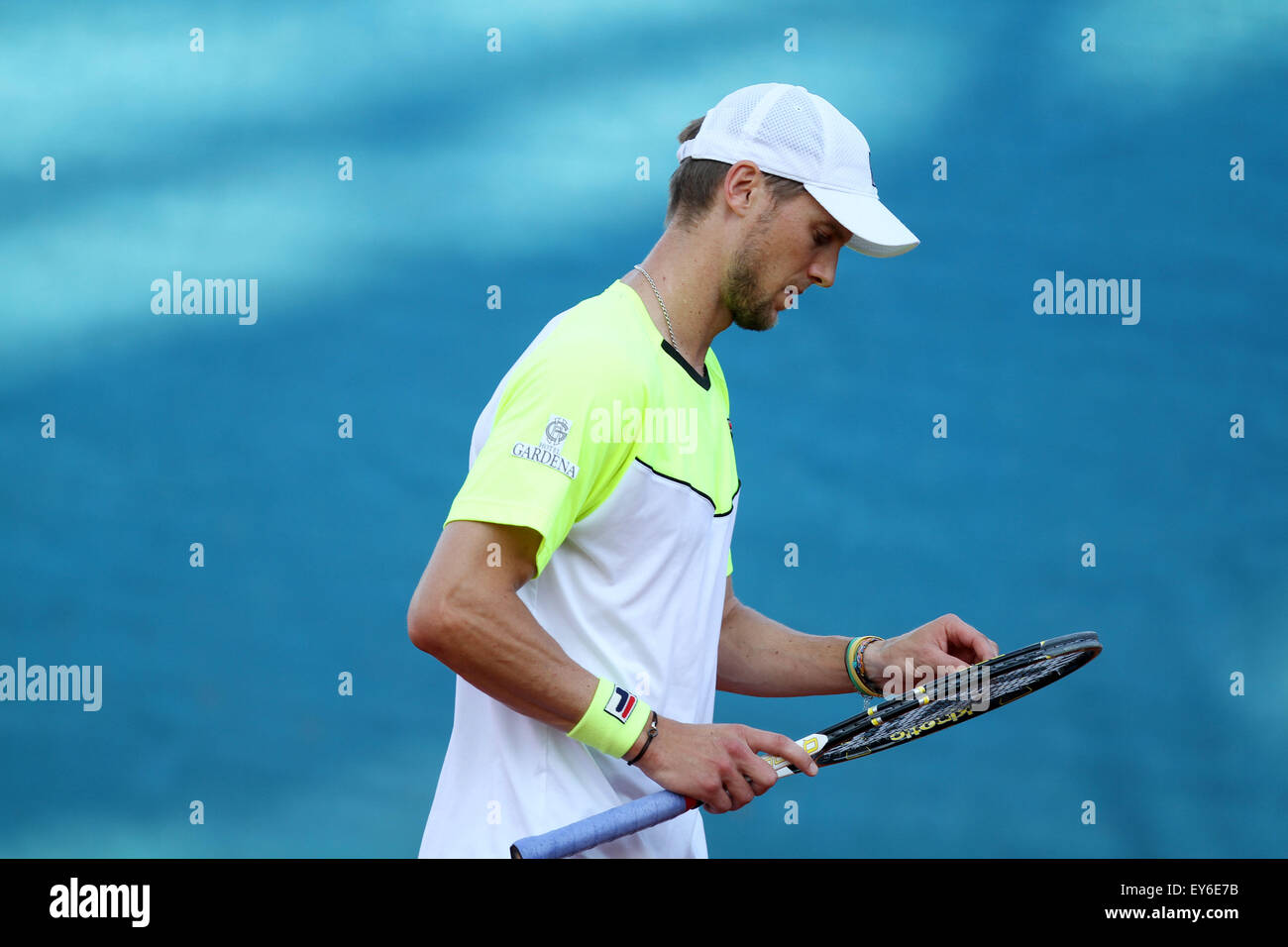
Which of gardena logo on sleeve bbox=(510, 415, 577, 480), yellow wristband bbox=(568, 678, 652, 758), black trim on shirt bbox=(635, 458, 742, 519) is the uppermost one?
gardena logo on sleeve bbox=(510, 415, 577, 480)

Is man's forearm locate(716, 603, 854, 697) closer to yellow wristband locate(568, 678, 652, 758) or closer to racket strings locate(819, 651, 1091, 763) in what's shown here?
racket strings locate(819, 651, 1091, 763)

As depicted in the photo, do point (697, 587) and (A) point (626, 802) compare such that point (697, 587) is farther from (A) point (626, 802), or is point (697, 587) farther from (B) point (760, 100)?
(B) point (760, 100)

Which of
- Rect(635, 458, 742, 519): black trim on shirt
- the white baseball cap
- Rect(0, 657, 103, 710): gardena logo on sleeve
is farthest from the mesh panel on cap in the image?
Rect(0, 657, 103, 710): gardena logo on sleeve

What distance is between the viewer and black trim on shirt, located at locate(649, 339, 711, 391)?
5.31 ft

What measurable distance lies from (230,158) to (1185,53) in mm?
2344

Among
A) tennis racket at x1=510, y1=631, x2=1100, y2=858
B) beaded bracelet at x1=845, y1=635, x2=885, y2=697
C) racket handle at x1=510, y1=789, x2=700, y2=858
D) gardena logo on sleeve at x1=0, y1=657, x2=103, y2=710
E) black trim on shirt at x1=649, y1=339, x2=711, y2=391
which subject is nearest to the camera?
racket handle at x1=510, y1=789, x2=700, y2=858

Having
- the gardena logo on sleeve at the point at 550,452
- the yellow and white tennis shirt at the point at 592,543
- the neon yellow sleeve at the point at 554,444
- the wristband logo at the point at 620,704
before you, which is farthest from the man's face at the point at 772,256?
the wristband logo at the point at 620,704

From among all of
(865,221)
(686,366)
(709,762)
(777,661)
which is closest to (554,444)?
(686,366)

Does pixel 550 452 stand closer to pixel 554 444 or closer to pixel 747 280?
pixel 554 444

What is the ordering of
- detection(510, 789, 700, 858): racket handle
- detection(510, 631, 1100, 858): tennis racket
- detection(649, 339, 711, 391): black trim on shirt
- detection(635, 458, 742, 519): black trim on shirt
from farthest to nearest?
detection(510, 631, 1100, 858): tennis racket → detection(649, 339, 711, 391): black trim on shirt → detection(635, 458, 742, 519): black trim on shirt → detection(510, 789, 700, 858): racket handle

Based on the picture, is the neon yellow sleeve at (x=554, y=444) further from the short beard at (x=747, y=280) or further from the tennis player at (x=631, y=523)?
the short beard at (x=747, y=280)

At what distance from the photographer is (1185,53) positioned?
→ 136 inches

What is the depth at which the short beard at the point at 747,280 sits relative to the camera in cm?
166
